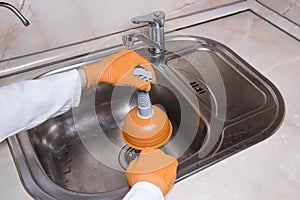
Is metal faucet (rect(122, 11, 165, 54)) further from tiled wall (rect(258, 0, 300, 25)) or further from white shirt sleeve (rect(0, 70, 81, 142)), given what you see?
tiled wall (rect(258, 0, 300, 25))

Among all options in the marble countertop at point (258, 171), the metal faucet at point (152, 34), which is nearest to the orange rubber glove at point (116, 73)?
the metal faucet at point (152, 34)

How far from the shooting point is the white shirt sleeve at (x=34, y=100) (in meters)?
0.63

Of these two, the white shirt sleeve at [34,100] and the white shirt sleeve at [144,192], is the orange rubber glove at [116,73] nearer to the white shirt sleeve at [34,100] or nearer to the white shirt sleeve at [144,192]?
the white shirt sleeve at [34,100]

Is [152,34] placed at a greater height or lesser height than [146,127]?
greater

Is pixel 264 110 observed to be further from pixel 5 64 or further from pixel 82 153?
pixel 5 64

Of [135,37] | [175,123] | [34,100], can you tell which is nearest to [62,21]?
[135,37]

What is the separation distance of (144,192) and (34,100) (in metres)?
0.31

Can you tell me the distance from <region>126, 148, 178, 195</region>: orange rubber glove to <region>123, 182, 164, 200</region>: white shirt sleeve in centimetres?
1

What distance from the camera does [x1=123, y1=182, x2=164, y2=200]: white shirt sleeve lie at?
1.65 ft

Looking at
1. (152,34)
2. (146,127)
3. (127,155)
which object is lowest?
(127,155)

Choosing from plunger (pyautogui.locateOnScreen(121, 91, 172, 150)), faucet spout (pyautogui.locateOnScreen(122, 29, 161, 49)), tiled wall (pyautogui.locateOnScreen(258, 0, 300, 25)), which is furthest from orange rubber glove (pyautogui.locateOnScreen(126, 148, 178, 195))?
tiled wall (pyautogui.locateOnScreen(258, 0, 300, 25))

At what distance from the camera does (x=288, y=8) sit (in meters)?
1.02

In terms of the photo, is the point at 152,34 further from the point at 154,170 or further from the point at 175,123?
the point at 154,170

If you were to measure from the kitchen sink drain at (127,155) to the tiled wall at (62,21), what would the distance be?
37cm
